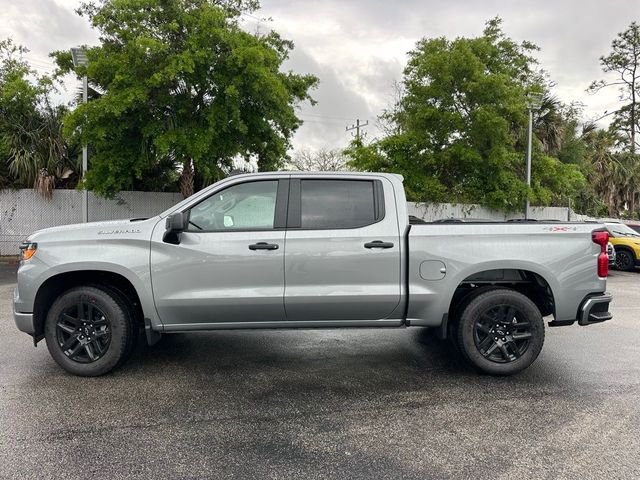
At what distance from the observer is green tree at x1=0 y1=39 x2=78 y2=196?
1556 cm

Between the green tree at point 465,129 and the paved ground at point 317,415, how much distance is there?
13292 mm

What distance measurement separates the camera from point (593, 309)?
4625mm

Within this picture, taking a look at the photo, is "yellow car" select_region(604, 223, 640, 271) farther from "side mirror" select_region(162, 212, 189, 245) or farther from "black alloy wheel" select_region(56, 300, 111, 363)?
"black alloy wheel" select_region(56, 300, 111, 363)

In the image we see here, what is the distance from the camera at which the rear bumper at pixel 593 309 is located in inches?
181

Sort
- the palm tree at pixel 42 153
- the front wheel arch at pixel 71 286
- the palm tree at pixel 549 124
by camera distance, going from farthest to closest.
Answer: the palm tree at pixel 549 124
the palm tree at pixel 42 153
the front wheel arch at pixel 71 286

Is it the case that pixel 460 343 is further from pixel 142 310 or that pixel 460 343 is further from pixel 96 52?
pixel 96 52

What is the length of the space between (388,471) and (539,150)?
20884 mm

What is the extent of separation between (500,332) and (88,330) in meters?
4.02

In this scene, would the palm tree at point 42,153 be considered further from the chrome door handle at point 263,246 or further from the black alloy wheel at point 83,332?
the chrome door handle at point 263,246

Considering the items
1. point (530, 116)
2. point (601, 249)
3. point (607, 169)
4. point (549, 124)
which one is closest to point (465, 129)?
point (530, 116)

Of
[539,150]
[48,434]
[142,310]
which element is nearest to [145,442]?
[48,434]

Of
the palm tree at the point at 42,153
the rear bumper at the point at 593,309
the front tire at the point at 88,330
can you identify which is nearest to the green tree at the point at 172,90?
the palm tree at the point at 42,153

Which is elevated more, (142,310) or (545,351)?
(142,310)

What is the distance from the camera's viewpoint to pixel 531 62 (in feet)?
66.0
